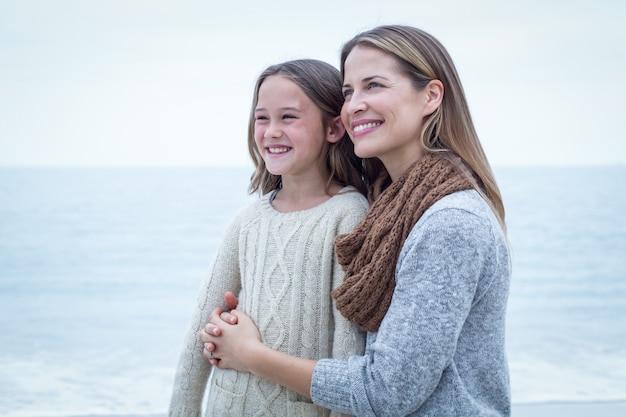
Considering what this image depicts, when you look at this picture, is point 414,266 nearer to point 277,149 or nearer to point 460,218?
point 460,218

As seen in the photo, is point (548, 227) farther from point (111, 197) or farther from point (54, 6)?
point (54, 6)

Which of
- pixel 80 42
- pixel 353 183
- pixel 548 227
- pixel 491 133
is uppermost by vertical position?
pixel 80 42

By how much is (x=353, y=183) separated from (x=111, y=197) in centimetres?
1624

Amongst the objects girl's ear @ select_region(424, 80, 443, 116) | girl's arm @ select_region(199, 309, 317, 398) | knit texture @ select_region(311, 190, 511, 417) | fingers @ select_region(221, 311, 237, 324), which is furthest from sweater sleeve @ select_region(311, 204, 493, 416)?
fingers @ select_region(221, 311, 237, 324)

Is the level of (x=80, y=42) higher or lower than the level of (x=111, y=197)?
higher

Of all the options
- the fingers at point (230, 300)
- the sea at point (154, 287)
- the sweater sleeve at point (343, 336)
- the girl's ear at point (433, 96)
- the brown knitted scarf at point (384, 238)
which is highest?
the girl's ear at point (433, 96)

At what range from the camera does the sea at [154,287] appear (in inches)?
203

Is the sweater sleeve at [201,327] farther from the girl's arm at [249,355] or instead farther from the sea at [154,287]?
the sea at [154,287]

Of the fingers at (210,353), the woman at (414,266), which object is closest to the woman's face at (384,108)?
the woman at (414,266)

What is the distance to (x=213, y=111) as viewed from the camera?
64.8 feet

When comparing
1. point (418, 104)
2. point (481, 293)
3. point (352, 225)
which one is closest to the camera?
point (481, 293)

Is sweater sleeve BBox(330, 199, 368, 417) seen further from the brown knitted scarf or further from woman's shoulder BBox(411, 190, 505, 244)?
woman's shoulder BBox(411, 190, 505, 244)

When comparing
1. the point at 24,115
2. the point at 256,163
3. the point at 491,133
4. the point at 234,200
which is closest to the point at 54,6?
the point at 24,115

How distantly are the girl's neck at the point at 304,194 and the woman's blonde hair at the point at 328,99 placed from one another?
0.02 metres
